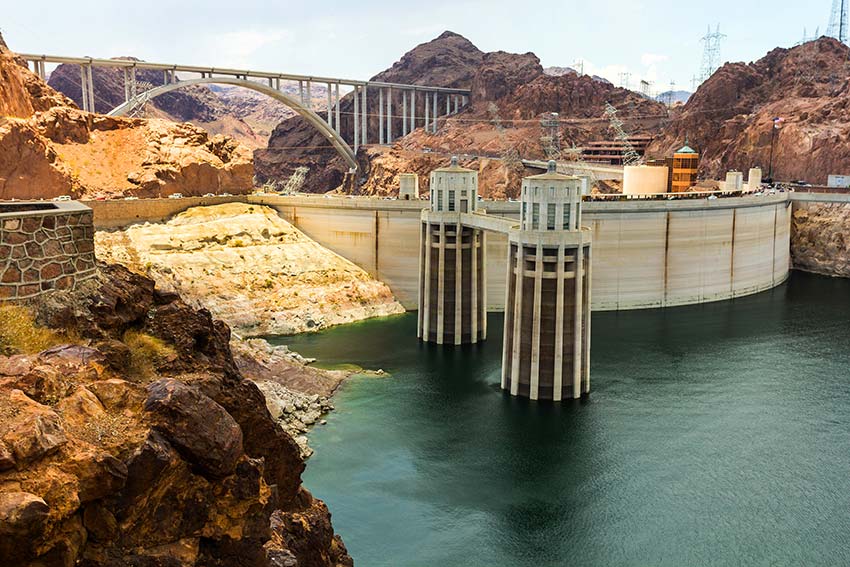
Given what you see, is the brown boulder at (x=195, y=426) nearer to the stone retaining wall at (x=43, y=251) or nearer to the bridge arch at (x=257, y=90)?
the stone retaining wall at (x=43, y=251)

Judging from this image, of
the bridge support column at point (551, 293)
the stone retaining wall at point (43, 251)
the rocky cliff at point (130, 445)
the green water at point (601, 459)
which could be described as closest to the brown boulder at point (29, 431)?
the rocky cliff at point (130, 445)

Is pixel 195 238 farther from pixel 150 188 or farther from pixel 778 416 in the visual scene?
pixel 778 416

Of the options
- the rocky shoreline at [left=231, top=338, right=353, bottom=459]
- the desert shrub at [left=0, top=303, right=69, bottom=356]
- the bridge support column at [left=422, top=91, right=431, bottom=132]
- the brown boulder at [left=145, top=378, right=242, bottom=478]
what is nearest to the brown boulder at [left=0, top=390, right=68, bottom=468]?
the brown boulder at [left=145, top=378, right=242, bottom=478]

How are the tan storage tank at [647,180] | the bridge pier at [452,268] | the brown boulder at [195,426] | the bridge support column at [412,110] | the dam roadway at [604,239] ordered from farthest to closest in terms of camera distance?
1. the bridge support column at [412,110]
2. the tan storage tank at [647,180]
3. the dam roadway at [604,239]
4. the bridge pier at [452,268]
5. the brown boulder at [195,426]

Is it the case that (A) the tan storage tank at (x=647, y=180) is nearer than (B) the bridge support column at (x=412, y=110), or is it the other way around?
(A) the tan storage tank at (x=647, y=180)

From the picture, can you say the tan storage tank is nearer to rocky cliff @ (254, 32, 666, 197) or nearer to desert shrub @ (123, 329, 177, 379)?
rocky cliff @ (254, 32, 666, 197)

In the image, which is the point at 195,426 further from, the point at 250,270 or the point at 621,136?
the point at 621,136

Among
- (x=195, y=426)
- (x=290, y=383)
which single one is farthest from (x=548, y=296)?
(x=195, y=426)
